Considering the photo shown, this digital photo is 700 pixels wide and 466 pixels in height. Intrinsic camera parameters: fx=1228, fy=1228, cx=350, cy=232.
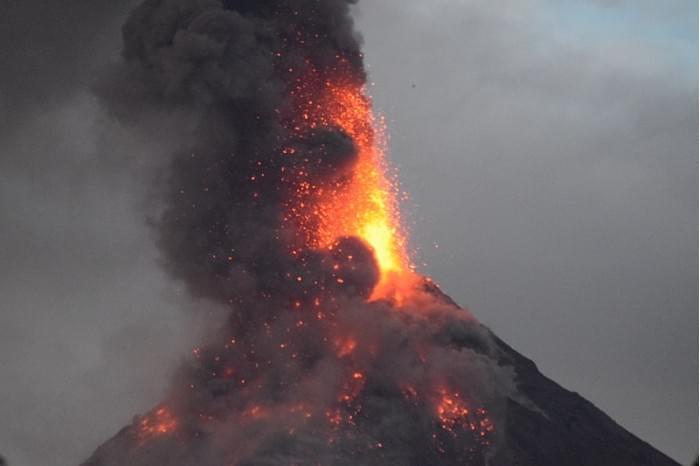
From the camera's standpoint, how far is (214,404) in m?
88.8

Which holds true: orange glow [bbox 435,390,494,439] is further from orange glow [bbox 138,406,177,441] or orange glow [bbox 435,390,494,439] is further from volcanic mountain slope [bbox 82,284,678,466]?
orange glow [bbox 138,406,177,441]

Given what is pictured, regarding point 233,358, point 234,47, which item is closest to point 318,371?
point 233,358

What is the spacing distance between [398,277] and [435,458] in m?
14.4

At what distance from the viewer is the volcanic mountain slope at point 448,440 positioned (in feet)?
280

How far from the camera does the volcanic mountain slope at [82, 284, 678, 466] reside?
280 feet

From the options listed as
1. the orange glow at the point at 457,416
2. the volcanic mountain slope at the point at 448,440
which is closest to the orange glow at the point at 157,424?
the volcanic mountain slope at the point at 448,440

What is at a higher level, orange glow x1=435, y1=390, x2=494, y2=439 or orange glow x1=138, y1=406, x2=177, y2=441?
orange glow x1=435, y1=390, x2=494, y2=439

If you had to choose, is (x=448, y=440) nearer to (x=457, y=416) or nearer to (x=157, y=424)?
(x=457, y=416)

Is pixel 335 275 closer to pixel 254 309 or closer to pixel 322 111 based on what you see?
pixel 254 309

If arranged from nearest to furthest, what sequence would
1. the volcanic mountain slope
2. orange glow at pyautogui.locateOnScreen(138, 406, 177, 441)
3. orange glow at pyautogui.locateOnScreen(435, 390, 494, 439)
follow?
the volcanic mountain slope, orange glow at pyautogui.locateOnScreen(138, 406, 177, 441), orange glow at pyautogui.locateOnScreen(435, 390, 494, 439)

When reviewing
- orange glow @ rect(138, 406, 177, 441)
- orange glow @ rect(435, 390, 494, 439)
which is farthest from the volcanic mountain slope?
orange glow @ rect(435, 390, 494, 439)

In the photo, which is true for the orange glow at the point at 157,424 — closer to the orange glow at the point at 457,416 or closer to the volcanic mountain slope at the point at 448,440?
the volcanic mountain slope at the point at 448,440

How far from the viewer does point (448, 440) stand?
91750 millimetres

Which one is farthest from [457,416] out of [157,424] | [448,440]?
[157,424]
